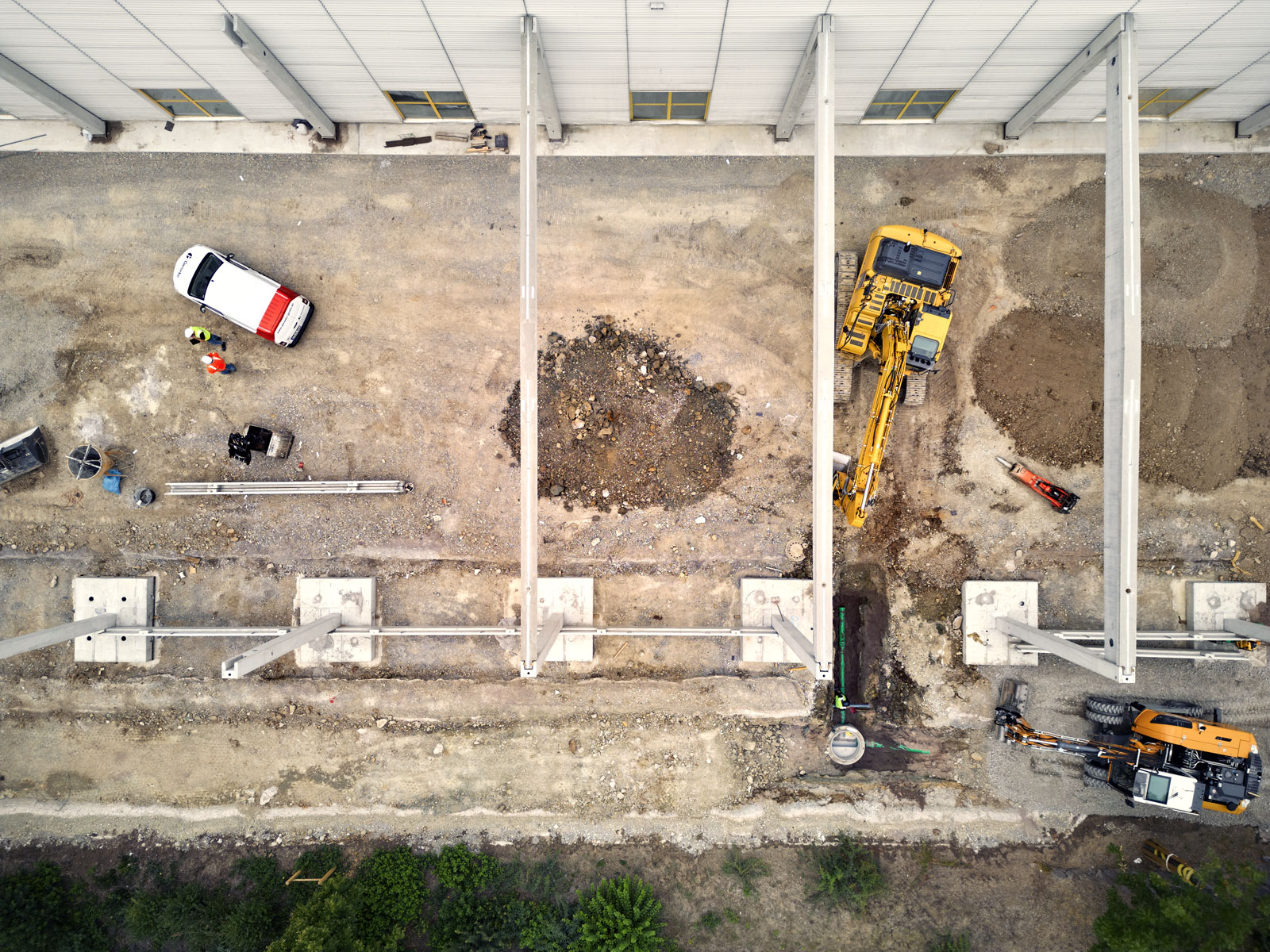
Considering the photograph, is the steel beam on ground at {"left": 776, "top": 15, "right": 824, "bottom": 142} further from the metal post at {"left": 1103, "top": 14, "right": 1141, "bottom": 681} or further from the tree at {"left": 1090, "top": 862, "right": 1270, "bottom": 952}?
the tree at {"left": 1090, "top": 862, "right": 1270, "bottom": 952}

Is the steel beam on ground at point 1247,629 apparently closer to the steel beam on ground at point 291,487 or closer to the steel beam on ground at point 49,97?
the steel beam on ground at point 291,487

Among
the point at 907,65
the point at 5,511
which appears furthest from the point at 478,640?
the point at 907,65

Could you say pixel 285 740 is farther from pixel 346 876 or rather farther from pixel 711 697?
pixel 711 697

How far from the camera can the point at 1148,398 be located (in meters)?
14.9

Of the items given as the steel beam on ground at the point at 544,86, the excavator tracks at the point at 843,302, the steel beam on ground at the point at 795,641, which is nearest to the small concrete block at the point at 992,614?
the steel beam on ground at the point at 795,641

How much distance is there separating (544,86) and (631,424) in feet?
25.0

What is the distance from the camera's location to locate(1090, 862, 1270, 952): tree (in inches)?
482

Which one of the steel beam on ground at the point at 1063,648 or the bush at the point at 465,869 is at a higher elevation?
the steel beam on ground at the point at 1063,648

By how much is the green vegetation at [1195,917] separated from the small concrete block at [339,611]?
17690mm

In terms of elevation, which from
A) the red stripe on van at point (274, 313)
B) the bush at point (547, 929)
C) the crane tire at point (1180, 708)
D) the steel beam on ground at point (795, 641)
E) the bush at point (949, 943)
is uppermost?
the red stripe on van at point (274, 313)

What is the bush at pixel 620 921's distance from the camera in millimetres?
13734

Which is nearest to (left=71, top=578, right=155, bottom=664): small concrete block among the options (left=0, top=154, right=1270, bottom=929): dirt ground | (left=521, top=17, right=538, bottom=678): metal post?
(left=0, top=154, right=1270, bottom=929): dirt ground

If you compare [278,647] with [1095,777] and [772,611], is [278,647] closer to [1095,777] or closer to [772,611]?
[772,611]

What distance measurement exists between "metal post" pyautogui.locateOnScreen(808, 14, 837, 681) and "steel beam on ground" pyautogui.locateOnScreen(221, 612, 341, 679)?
33.8 feet
